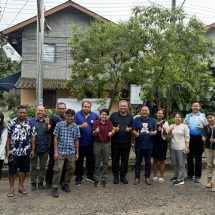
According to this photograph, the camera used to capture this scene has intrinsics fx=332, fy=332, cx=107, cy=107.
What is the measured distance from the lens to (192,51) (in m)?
9.64

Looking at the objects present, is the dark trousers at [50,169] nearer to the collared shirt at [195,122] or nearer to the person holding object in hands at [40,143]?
the person holding object in hands at [40,143]

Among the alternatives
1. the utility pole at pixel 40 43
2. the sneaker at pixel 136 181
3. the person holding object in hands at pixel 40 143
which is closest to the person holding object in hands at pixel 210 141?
the sneaker at pixel 136 181

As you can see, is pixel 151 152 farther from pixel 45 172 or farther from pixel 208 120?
pixel 45 172

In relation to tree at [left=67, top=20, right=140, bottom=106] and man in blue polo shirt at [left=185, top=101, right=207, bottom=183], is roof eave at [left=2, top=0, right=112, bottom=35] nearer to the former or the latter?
tree at [left=67, top=20, right=140, bottom=106]

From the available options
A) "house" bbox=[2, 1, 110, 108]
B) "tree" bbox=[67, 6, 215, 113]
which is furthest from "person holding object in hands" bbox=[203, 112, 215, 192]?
"house" bbox=[2, 1, 110, 108]

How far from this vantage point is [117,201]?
5.89 metres

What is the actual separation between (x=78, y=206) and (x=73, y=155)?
1056mm

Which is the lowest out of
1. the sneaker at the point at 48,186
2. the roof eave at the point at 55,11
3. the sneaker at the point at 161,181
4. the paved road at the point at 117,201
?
the paved road at the point at 117,201

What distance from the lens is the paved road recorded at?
540 centimetres

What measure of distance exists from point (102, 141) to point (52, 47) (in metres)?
15.2

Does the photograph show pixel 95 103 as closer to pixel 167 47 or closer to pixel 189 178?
pixel 167 47

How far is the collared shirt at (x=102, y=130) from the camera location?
6668 mm

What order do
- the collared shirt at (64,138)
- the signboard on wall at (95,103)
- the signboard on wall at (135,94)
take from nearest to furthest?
the collared shirt at (64,138) < the signboard on wall at (135,94) < the signboard on wall at (95,103)

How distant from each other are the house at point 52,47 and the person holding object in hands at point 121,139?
44.5 ft
